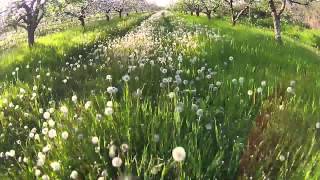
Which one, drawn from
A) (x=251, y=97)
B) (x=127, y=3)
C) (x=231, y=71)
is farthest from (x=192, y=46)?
(x=127, y=3)

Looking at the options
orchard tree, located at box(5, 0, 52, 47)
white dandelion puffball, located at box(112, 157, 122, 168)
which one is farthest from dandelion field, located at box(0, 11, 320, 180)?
orchard tree, located at box(5, 0, 52, 47)

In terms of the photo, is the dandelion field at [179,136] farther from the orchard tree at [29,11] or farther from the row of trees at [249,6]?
the orchard tree at [29,11]

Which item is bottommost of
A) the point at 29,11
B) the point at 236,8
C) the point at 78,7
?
the point at 236,8

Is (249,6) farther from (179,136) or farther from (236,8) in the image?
(236,8)

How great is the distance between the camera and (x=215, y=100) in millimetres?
6125

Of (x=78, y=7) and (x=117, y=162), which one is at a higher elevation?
(x=117, y=162)

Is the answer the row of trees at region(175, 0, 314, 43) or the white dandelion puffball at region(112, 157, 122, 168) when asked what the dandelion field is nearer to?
the white dandelion puffball at region(112, 157, 122, 168)

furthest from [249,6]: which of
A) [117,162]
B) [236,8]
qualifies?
[236,8]

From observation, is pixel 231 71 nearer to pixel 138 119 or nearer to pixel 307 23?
pixel 138 119

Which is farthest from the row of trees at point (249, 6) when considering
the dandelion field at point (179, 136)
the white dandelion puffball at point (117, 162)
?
the white dandelion puffball at point (117, 162)

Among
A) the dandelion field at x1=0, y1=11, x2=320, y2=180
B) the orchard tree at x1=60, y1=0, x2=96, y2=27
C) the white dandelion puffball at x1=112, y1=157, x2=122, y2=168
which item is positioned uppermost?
the white dandelion puffball at x1=112, y1=157, x2=122, y2=168

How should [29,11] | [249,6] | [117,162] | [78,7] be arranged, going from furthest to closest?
[78,7] → [249,6] → [29,11] → [117,162]

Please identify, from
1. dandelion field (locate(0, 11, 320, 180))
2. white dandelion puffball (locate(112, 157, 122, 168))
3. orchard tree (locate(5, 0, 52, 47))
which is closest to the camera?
white dandelion puffball (locate(112, 157, 122, 168))

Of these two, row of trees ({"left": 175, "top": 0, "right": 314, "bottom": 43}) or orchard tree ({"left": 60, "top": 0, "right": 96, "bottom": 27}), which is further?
orchard tree ({"left": 60, "top": 0, "right": 96, "bottom": 27})
